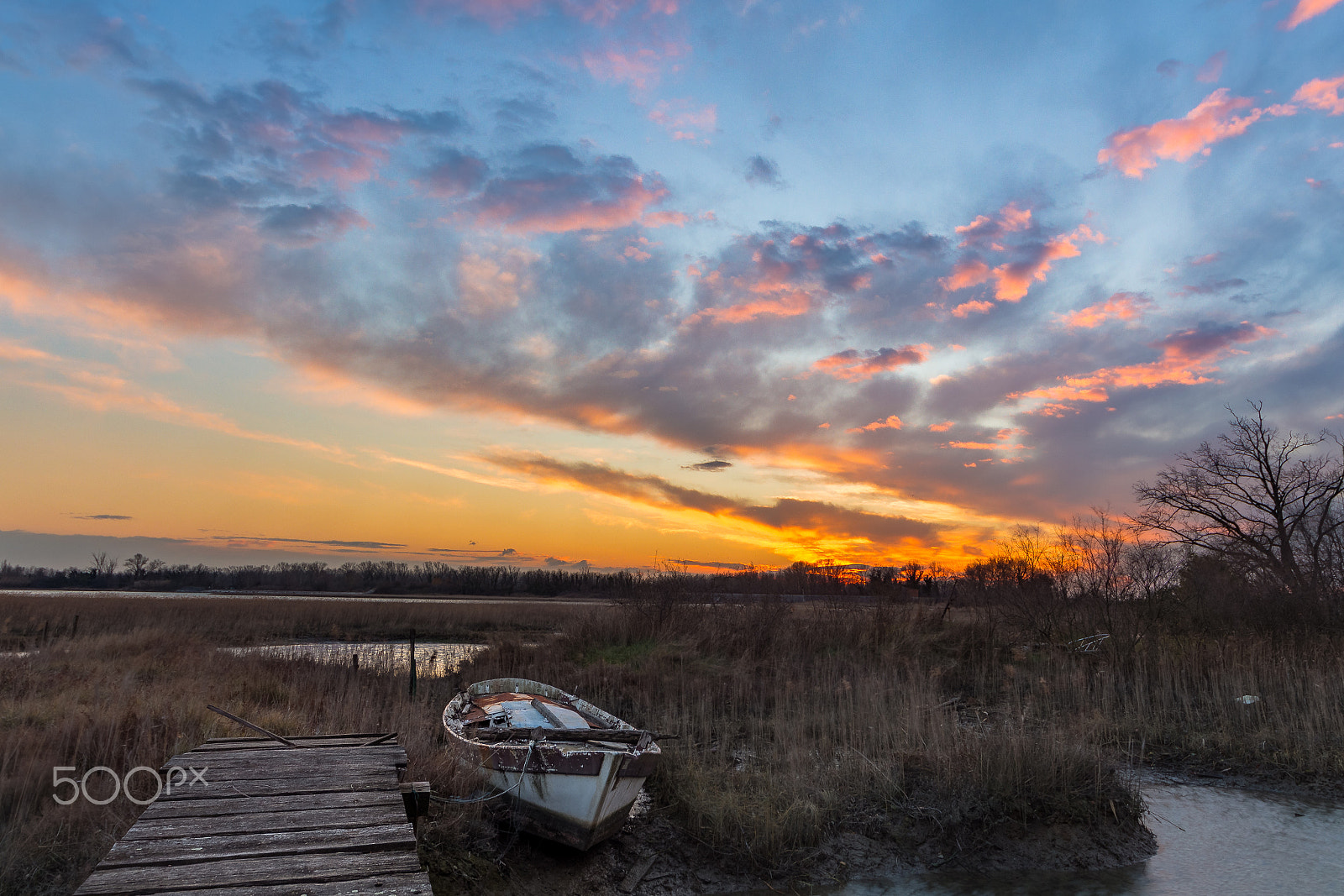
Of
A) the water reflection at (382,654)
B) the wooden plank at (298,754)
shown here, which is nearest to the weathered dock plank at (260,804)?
the wooden plank at (298,754)

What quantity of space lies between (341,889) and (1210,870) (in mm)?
9338

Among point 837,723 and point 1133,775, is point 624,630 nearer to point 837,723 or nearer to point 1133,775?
point 837,723

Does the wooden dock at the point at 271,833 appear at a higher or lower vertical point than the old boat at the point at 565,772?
→ higher

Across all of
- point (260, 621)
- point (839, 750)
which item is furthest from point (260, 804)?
point (260, 621)

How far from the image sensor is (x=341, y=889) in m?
3.67

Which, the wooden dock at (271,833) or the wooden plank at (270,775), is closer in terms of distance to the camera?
the wooden dock at (271,833)

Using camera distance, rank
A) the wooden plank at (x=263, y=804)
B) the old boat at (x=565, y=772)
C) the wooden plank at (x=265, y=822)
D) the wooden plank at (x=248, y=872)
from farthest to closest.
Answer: the old boat at (x=565, y=772), the wooden plank at (x=263, y=804), the wooden plank at (x=265, y=822), the wooden plank at (x=248, y=872)

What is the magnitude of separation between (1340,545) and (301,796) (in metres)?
25.4

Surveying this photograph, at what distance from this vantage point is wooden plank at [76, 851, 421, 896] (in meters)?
3.59

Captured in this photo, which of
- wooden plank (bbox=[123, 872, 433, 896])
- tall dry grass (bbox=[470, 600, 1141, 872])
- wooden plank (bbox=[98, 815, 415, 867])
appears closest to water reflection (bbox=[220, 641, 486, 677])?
tall dry grass (bbox=[470, 600, 1141, 872])

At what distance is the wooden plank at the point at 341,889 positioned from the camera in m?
3.59

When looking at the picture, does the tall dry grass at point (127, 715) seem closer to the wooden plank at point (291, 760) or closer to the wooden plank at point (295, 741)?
the wooden plank at point (295, 741)

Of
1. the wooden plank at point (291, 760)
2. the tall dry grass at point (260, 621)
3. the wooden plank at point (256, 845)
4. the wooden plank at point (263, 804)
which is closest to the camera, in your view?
the wooden plank at point (256, 845)

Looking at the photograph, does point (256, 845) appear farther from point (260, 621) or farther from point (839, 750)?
point (260, 621)
